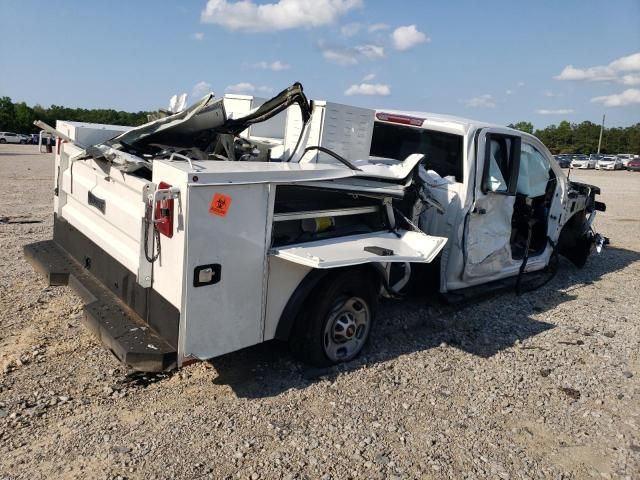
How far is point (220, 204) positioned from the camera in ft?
9.97

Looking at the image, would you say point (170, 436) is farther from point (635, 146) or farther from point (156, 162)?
point (635, 146)

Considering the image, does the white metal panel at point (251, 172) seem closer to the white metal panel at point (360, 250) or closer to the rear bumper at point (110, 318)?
the white metal panel at point (360, 250)

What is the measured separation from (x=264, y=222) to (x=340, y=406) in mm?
1308

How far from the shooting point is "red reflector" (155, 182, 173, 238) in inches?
116

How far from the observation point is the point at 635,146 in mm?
70875

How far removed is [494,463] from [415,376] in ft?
3.39

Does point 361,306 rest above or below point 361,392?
above

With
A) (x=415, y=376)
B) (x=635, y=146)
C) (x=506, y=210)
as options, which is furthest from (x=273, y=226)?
(x=635, y=146)

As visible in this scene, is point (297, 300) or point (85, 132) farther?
point (85, 132)

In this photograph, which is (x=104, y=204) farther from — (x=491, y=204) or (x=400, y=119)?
(x=491, y=204)

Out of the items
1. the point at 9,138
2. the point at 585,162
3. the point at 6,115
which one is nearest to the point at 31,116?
the point at 6,115

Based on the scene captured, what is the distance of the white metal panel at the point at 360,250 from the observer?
333 cm

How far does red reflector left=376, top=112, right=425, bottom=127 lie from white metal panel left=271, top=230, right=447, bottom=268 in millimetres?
1566

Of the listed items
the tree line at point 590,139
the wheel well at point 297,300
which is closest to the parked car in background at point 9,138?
the wheel well at point 297,300
